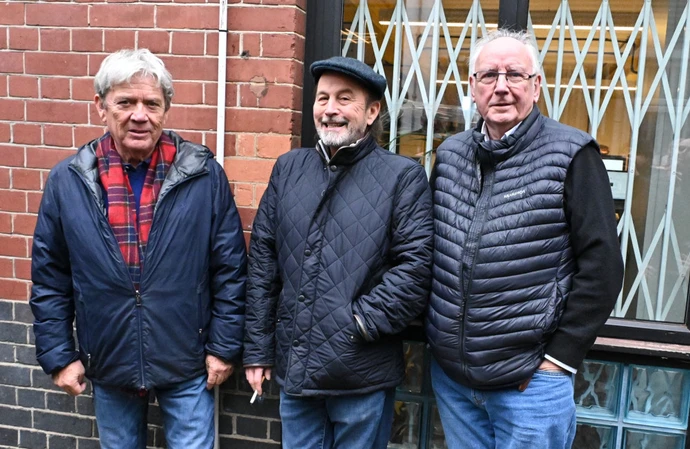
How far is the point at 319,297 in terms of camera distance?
6.90 feet

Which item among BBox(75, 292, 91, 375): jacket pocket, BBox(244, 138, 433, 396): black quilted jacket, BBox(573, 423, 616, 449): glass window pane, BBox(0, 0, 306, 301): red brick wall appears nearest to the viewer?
BBox(244, 138, 433, 396): black quilted jacket

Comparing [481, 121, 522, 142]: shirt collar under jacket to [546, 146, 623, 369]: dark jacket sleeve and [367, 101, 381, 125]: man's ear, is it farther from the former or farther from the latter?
[367, 101, 381, 125]: man's ear

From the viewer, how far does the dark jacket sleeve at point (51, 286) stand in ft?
7.25

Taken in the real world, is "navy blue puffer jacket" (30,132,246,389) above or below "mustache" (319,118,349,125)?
below

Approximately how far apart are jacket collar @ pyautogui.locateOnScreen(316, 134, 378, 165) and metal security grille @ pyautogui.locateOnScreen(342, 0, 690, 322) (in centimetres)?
76

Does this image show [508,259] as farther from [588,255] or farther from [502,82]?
[502,82]

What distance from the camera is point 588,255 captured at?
187cm

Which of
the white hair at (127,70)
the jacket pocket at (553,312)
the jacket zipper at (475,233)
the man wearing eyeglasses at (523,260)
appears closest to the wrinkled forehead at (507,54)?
the man wearing eyeglasses at (523,260)

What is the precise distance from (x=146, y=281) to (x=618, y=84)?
2192mm

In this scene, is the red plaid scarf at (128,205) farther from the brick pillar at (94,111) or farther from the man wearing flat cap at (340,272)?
the brick pillar at (94,111)

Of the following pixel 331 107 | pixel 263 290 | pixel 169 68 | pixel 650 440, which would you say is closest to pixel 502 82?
pixel 331 107

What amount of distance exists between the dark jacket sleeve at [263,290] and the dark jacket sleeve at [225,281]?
49mm

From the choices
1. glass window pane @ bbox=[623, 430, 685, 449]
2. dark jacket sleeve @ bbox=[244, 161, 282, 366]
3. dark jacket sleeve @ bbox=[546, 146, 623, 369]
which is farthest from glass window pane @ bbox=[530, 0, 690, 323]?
dark jacket sleeve @ bbox=[244, 161, 282, 366]

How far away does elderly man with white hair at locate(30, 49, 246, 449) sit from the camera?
2.14 meters
